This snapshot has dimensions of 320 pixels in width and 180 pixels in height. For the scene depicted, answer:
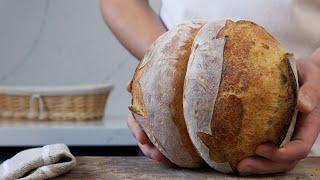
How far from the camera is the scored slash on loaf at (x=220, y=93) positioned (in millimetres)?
779

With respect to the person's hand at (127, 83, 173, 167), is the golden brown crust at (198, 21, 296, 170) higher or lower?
higher

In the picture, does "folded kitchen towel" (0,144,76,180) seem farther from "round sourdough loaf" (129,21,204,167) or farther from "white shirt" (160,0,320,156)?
"white shirt" (160,0,320,156)

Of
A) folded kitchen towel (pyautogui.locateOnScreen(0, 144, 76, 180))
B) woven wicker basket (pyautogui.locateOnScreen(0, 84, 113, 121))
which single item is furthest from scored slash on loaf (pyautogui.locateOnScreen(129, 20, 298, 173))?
woven wicker basket (pyautogui.locateOnScreen(0, 84, 113, 121))

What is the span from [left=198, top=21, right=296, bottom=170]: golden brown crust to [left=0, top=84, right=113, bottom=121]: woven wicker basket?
1.30 meters

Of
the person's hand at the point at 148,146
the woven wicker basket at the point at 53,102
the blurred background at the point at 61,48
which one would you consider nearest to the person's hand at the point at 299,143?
the person's hand at the point at 148,146

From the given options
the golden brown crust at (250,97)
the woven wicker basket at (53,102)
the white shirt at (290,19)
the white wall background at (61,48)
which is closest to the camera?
the golden brown crust at (250,97)

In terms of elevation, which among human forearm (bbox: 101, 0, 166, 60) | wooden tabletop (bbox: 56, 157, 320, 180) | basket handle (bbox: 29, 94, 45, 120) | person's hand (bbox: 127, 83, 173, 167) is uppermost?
human forearm (bbox: 101, 0, 166, 60)

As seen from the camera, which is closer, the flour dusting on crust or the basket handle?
the flour dusting on crust

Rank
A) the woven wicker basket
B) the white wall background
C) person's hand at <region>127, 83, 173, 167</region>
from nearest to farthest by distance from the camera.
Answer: person's hand at <region>127, 83, 173, 167</region> → the woven wicker basket → the white wall background

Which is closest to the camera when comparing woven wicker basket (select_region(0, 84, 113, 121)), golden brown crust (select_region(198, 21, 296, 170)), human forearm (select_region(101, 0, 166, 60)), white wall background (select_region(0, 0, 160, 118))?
golden brown crust (select_region(198, 21, 296, 170))

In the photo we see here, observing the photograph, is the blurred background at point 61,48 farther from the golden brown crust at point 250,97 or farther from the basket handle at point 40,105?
the golden brown crust at point 250,97

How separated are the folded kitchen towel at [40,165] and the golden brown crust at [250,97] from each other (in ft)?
0.66

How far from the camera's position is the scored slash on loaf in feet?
2.56

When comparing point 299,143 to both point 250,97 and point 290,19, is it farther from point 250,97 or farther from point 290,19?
point 290,19
